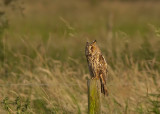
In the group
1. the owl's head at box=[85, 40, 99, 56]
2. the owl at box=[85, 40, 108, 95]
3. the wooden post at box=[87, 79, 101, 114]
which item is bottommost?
the wooden post at box=[87, 79, 101, 114]

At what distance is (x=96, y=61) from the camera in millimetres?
5598

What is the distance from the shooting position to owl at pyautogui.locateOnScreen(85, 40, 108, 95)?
546 cm

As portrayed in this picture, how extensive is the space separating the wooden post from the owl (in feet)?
1.36

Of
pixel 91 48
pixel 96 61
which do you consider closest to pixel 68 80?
pixel 96 61

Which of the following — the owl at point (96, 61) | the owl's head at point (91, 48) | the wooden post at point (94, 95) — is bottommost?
the wooden post at point (94, 95)

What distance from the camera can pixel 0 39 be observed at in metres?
9.81

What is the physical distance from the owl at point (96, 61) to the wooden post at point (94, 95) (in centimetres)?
42

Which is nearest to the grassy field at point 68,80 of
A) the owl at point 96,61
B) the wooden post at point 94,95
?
the owl at point 96,61

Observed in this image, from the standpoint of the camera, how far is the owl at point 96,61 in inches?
215

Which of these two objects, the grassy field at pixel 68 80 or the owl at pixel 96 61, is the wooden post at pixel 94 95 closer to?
the owl at pixel 96 61

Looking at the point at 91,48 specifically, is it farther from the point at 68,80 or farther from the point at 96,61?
the point at 68,80

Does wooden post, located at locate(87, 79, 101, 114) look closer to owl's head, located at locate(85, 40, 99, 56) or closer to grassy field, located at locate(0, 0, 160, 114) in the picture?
owl's head, located at locate(85, 40, 99, 56)

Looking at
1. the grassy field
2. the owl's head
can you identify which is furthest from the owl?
the grassy field

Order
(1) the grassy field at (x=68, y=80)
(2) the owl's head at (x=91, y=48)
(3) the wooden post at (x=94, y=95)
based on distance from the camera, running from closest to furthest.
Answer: (3) the wooden post at (x=94, y=95) < (2) the owl's head at (x=91, y=48) < (1) the grassy field at (x=68, y=80)
